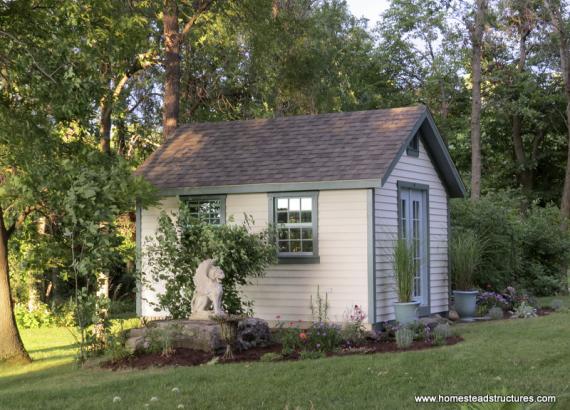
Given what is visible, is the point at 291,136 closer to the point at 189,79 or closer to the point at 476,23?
the point at 189,79

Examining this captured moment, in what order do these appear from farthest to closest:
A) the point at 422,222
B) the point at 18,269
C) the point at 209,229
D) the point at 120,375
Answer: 1. the point at 18,269
2. the point at 422,222
3. the point at 209,229
4. the point at 120,375

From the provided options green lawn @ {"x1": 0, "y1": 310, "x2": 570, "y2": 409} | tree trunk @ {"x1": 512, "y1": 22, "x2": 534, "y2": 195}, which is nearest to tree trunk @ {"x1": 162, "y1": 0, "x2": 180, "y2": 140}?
green lawn @ {"x1": 0, "y1": 310, "x2": 570, "y2": 409}

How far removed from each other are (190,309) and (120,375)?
3512 mm

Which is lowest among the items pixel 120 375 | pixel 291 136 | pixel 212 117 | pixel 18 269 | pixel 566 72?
pixel 120 375

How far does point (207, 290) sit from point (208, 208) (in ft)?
9.66

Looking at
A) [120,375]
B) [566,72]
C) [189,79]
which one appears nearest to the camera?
[120,375]

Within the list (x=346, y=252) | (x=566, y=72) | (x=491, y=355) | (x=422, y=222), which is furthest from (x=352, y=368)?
(x=566, y=72)

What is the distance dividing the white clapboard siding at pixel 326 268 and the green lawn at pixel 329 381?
8.76ft

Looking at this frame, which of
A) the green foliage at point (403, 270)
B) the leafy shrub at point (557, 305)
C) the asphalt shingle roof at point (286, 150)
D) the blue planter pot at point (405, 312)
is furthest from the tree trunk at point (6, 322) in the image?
the leafy shrub at point (557, 305)

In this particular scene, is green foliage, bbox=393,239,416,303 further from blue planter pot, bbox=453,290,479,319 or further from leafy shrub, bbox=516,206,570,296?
leafy shrub, bbox=516,206,570,296

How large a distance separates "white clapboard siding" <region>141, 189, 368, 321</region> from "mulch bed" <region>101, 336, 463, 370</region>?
2032 millimetres

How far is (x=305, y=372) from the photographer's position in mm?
10031

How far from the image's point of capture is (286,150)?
51.4ft

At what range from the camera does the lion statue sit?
12914 millimetres
